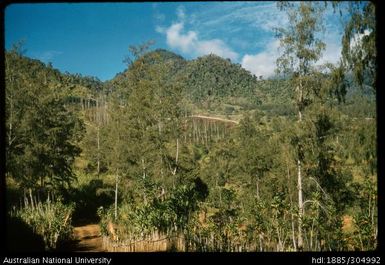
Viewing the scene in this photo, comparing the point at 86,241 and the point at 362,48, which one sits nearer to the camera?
the point at 362,48

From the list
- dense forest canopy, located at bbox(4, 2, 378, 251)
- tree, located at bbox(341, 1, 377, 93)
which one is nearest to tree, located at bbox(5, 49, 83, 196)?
dense forest canopy, located at bbox(4, 2, 378, 251)

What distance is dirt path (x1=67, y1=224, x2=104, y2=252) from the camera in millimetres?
14911

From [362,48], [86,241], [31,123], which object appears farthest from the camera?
[86,241]

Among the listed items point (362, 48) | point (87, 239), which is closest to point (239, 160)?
point (87, 239)

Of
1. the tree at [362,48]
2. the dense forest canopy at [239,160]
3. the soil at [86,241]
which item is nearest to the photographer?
the tree at [362,48]

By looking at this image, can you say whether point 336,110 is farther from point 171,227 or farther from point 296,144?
point 171,227

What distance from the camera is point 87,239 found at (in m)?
17.2

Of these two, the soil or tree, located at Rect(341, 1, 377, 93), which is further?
the soil

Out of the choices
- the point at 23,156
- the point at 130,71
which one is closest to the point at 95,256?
the point at 23,156

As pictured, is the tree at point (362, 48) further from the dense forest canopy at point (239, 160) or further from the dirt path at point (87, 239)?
the dirt path at point (87, 239)

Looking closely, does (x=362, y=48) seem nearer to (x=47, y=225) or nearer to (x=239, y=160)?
(x=47, y=225)

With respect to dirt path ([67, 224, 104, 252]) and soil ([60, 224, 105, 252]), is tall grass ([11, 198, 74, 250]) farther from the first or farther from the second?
dirt path ([67, 224, 104, 252])

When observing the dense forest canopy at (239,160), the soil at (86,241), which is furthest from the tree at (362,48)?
the soil at (86,241)

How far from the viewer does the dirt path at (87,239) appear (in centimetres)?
1491
